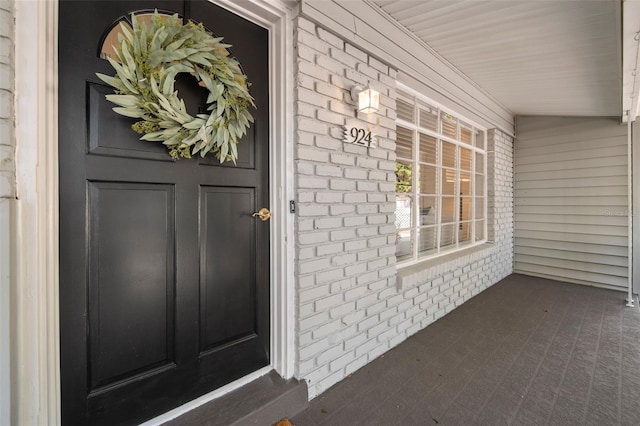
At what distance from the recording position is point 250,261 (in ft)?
5.57

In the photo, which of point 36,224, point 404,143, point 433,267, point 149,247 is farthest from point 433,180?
point 36,224

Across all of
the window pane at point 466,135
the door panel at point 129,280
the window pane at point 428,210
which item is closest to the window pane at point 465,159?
the window pane at point 466,135

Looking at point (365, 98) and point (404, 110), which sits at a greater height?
point (404, 110)

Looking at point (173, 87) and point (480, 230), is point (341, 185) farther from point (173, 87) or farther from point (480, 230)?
point (480, 230)

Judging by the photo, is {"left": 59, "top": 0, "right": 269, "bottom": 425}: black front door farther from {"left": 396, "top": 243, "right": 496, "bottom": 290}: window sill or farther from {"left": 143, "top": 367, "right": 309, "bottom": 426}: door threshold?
{"left": 396, "top": 243, "right": 496, "bottom": 290}: window sill

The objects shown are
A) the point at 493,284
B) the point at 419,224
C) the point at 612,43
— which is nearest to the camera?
the point at 612,43

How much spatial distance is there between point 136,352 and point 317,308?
0.99 meters

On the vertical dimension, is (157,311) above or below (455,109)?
below

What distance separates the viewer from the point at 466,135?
3.88 metres

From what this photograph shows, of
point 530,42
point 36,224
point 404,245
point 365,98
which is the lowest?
point 404,245

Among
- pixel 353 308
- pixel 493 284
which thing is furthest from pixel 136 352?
pixel 493 284

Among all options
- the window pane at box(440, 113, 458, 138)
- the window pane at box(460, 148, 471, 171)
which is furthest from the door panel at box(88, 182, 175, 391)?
the window pane at box(460, 148, 471, 171)

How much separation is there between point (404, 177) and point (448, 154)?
1.10 meters

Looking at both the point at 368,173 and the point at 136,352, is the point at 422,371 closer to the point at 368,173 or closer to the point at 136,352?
the point at 368,173
